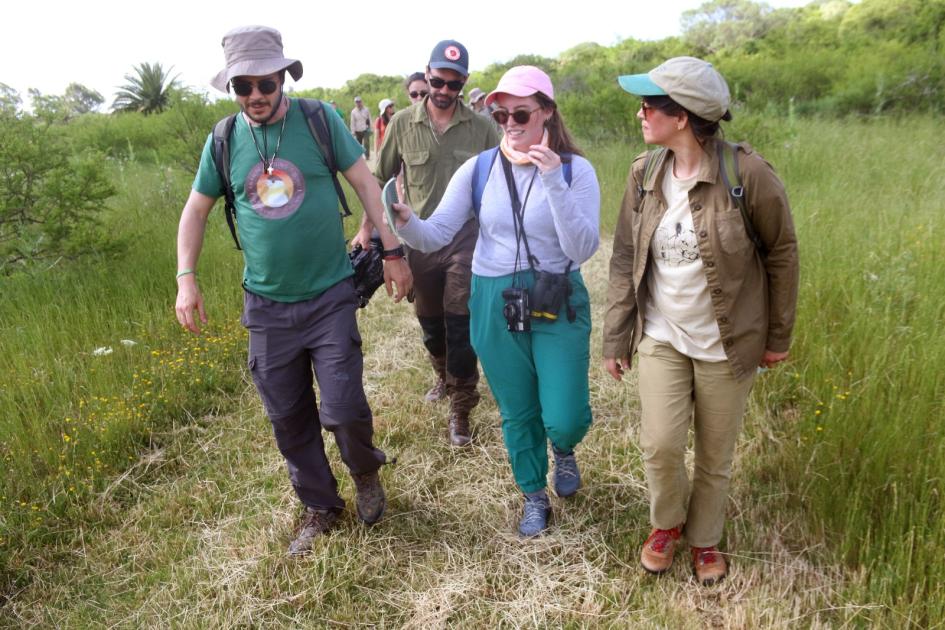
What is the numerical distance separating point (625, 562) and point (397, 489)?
3.95 feet

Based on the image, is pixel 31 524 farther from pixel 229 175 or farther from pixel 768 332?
pixel 768 332

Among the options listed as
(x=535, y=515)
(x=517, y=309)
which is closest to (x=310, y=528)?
(x=535, y=515)

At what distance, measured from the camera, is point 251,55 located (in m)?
2.59

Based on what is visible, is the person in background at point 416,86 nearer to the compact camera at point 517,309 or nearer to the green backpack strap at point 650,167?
the compact camera at point 517,309

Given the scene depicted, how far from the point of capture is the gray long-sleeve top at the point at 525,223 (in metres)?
2.58

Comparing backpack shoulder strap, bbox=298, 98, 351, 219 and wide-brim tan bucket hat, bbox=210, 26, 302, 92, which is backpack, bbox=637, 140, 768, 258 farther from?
wide-brim tan bucket hat, bbox=210, 26, 302, 92

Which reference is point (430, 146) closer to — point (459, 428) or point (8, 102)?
point (459, 428)

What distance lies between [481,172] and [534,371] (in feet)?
2.89

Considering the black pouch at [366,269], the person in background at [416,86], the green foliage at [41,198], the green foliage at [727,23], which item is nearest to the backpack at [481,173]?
the black pouch at [366,269]

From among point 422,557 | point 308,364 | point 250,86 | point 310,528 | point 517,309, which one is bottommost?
point 422,557

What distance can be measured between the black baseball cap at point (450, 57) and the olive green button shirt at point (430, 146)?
244mm

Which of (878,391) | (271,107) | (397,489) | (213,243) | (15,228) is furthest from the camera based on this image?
(213,243)

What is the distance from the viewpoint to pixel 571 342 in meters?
2.76

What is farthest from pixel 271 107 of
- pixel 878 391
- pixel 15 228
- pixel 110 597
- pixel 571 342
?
pixel 15 228
